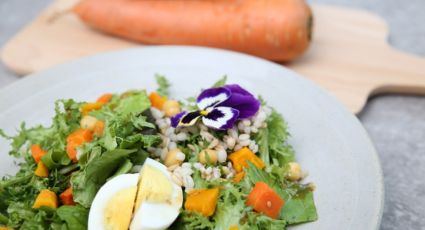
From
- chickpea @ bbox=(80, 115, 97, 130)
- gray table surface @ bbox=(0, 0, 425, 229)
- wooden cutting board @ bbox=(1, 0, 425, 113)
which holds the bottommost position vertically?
gray table surface @ bbox=(0, 0, 425, 229)

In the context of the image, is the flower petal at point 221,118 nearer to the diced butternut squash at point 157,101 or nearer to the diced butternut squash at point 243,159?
the diced butternut squash at point 243,159

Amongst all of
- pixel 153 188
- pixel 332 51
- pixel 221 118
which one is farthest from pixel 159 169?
pixel 332 51

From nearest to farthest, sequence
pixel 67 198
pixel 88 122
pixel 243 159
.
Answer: pixel 67 198 < pixel 243 159 < pixel 88 122

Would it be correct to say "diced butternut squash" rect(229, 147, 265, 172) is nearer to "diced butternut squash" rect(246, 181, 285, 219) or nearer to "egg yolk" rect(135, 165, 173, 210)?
"diced butternut squash" rect(246, 181, 285, 219)

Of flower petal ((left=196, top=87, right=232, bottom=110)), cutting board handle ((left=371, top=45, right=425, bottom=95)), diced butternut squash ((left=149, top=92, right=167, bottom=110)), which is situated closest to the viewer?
flower petal ((left=196, top=87, right=232, bottom=110))

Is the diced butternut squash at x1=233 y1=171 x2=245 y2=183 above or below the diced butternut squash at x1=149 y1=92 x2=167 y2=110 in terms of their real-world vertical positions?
below

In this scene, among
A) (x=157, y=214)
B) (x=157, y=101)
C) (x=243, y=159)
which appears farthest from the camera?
(x=157, y=101)

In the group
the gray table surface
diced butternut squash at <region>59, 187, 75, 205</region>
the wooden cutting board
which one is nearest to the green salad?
diced butternut squash at <region>59, 187, 75, 205</region>

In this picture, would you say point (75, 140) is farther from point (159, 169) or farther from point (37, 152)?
point (159, 169)
